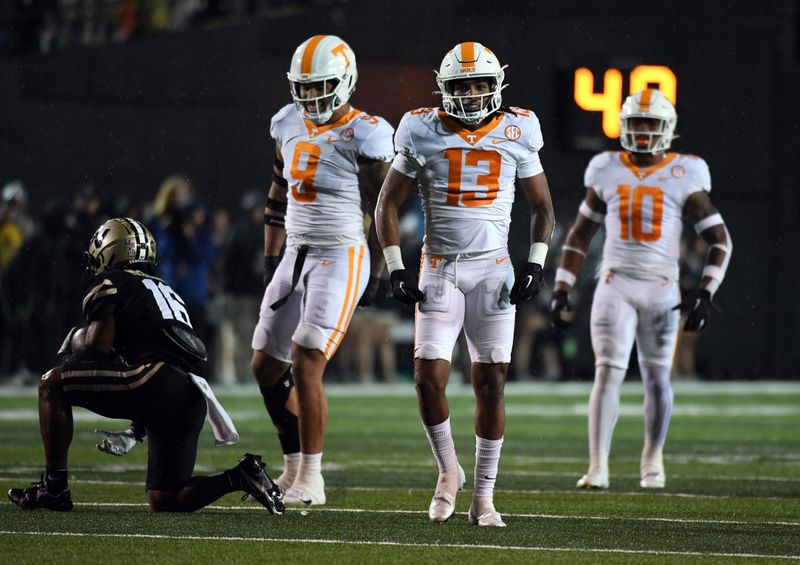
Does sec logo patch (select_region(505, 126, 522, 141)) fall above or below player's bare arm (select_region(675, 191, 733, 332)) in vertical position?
above

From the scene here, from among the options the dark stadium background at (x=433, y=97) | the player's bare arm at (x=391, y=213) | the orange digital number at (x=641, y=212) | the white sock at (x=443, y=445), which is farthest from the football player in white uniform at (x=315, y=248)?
the dark stadium background at (x=433, y=97)

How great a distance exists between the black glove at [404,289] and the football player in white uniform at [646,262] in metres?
2.09

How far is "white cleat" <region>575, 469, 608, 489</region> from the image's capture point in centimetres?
799

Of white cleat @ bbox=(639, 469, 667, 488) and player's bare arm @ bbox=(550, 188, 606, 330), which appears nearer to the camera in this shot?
white cleat @ bbox=(639, 469, 667, 488)

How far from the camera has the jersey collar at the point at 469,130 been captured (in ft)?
21.3

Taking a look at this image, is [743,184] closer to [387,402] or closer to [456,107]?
[387,402]

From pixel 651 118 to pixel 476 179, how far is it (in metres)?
2.15

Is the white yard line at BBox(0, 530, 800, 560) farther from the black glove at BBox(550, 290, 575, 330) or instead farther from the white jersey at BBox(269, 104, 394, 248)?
the black glove at BBox(550, 290, 575, 330)

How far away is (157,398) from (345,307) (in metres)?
1.12

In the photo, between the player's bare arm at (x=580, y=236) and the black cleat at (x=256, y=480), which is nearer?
the black cleat at (x=256, y=480)

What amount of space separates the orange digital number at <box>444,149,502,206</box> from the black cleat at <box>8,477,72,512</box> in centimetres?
191

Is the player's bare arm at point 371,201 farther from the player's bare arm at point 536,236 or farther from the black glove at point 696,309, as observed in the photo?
the black glove at point 696,309

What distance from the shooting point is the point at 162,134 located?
66.9 ft

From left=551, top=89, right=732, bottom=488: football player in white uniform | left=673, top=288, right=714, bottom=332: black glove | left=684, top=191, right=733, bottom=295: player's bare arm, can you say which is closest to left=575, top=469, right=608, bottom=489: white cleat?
left=551, top=89, right=732, bottom=488: football player in white uniform
